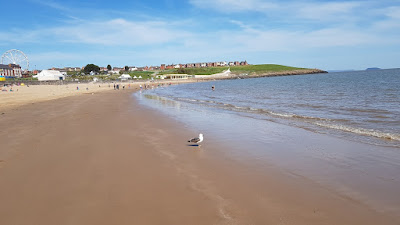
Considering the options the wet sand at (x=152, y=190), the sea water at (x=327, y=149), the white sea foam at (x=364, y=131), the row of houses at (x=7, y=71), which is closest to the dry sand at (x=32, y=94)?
the wet sand at (x=152, y=190)

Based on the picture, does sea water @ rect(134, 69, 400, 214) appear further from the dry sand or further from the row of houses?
the row of houses

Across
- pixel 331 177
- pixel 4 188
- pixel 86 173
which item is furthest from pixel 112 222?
pixel 331 177

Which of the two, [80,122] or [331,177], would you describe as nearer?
[331,177]

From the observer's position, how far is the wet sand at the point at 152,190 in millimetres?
4730

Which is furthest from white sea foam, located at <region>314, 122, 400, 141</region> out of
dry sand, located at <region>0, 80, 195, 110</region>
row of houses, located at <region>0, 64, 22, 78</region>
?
row of houses, located at <region>0, 64, 22, 78</region>

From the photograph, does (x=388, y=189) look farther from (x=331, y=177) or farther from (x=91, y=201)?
(x=91, y=201)

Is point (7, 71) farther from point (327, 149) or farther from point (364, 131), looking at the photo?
point (327, 149)

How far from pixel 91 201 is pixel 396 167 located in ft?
25.7

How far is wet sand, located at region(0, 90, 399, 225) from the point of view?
15.5 ft

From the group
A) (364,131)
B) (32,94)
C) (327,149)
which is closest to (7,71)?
(32,94)

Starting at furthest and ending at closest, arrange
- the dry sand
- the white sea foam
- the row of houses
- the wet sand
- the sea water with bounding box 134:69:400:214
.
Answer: the row of houses → the dry sand → the white sea foam → the sea water with bounding box 134:69:400:214 → the wet sand

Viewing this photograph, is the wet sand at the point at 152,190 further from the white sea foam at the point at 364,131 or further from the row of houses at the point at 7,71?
the row of houses at the point at 7,71

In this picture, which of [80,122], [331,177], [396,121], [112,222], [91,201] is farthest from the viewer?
[80,122]

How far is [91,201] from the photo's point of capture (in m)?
5.35
